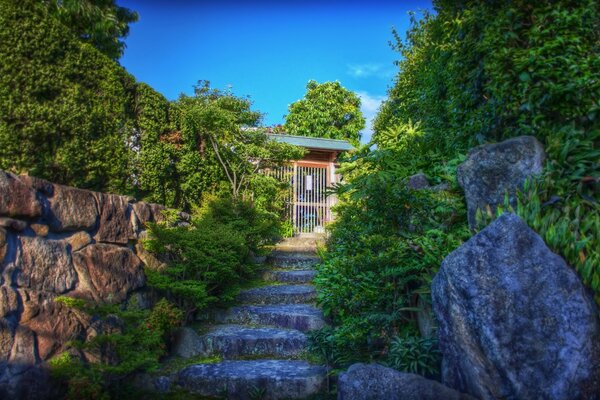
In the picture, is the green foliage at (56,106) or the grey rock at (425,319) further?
the green foliage at (56,106)

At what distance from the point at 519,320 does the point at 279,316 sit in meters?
3.29

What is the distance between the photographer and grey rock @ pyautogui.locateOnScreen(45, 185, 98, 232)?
12.1 feet

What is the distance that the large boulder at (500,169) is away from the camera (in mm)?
3039

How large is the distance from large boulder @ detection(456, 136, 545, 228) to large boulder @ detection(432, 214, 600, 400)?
807 millimetres

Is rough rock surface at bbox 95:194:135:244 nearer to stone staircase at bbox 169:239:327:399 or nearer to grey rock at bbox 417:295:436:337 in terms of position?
stone staircase at bbox 169:239:327:399

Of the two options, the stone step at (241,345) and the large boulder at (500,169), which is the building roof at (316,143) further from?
the large boulder at (500,169)

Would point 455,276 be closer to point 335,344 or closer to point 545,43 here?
point 335,344

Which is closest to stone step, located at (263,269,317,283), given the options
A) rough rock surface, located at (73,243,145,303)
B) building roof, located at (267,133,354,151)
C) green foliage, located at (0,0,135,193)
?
rough rock surface, located at (73,243,145,303)

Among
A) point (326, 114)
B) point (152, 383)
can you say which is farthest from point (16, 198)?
point (326, 114)

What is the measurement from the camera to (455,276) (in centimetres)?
240

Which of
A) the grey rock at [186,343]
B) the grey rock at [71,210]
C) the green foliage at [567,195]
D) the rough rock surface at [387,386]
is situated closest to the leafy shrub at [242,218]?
the grey rock at [186,343]

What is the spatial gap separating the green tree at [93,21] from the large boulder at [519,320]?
32.0 ft

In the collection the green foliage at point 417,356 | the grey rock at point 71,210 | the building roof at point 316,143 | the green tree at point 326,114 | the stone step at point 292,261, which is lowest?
the green foliage at point 417,356

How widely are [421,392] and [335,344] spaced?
131 centimetres
